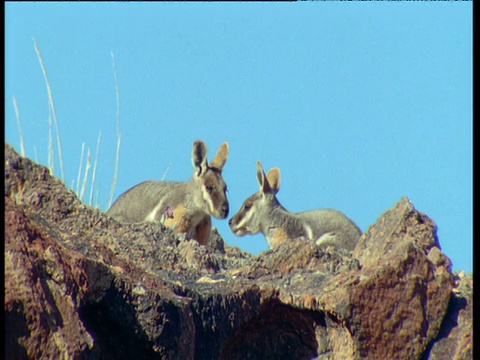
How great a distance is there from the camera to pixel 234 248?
6.91 meters

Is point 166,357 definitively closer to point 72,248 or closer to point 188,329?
point 188,329

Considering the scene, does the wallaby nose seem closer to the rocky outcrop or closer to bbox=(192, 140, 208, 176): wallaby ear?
bbox=(192, 140, 208, 176): wallaby ear

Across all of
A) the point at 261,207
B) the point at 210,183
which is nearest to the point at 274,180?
the point at 261,207

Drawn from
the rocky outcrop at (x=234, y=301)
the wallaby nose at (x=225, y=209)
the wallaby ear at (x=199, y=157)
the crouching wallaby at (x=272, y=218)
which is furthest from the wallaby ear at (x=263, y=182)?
the rocky outcrop at (x=234, y=301)

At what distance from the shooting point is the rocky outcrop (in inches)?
129

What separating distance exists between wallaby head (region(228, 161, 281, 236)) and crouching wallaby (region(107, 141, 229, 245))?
2487 millimetres

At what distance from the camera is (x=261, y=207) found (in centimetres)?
1481

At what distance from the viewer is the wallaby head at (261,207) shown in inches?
583

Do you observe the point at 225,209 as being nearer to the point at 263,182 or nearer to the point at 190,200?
the point at 190,200

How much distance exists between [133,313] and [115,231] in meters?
1.23

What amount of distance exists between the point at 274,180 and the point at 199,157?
10.1 feet

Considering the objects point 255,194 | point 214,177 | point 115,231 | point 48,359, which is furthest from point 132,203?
point 48,359

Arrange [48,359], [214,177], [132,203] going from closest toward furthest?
[48,359], [132,203], [214,177]

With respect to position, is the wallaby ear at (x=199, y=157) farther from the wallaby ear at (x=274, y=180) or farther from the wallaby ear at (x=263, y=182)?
the wallaby ear at (x=274, y=180)
